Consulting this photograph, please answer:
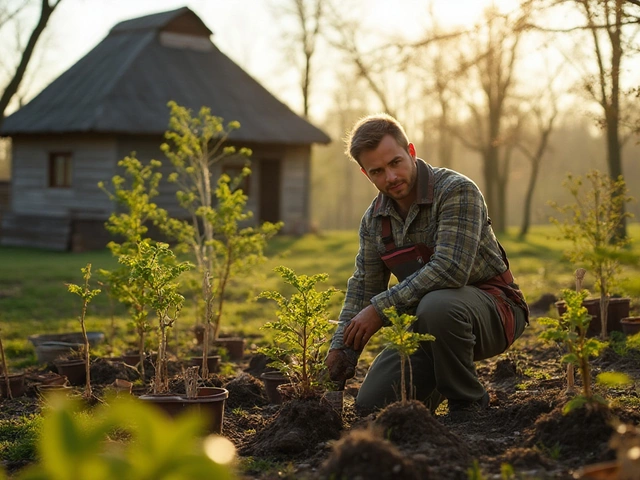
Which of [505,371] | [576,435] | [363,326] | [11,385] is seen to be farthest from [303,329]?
[11,385]

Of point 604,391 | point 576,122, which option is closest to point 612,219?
point 604,391

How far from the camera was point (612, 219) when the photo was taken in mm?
7160

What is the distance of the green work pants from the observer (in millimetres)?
4316

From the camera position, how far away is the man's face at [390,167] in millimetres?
4434

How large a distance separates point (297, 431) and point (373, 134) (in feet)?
5.24

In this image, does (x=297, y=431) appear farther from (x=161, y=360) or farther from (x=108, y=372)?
(x=108, y=372)

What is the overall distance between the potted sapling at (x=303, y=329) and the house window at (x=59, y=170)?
18375 millimetres

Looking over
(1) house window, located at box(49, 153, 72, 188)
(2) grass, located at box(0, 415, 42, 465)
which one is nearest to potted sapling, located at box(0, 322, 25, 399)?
(2) grass, located at box(0, 415, 42, 465)

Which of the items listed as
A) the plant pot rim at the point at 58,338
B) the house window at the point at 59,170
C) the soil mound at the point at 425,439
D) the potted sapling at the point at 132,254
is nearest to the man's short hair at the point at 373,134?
the soil mound at the point at 425,439

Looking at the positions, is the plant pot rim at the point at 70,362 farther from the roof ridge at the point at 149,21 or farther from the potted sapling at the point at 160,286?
the roof ridge at the point at 149,21

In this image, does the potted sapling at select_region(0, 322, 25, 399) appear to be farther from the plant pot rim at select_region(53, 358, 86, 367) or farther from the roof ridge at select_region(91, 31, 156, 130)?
the roof ridge at select_region(91, 31, 156, 130)

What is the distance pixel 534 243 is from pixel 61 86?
1333cm

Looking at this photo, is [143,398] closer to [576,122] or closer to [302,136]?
[302,136]

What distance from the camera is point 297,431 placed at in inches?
151
